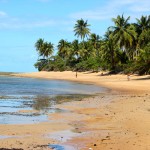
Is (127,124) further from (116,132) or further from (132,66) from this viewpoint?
(132,66)

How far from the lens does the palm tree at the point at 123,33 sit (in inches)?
2758

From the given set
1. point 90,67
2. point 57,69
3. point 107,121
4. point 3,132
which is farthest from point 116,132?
point 57,69

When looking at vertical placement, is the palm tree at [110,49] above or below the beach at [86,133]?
above

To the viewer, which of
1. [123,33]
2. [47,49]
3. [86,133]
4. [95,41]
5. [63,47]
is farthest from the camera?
[47,49]

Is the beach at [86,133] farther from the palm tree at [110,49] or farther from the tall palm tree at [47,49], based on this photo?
the tall palm tree at [47,49]

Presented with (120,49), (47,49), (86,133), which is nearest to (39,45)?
(47,49)

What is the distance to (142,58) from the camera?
53.6 meters

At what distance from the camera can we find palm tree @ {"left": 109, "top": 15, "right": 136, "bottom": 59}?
70062mm

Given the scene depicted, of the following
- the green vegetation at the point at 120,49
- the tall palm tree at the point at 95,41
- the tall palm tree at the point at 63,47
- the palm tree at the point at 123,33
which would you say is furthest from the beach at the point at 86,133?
the tall palm tree at the point at 63,47

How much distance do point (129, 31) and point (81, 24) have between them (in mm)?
36034

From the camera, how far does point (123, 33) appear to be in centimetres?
7056

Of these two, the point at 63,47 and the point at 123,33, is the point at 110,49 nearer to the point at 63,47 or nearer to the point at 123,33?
the point at 123,33

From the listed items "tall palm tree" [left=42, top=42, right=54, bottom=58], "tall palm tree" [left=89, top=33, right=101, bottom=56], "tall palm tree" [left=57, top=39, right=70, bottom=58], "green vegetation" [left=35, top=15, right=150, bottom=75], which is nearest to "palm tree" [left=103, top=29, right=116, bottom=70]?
"green vegetation" [left=35, top=15, right=150, bottom=75]

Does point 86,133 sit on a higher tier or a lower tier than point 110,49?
lower
